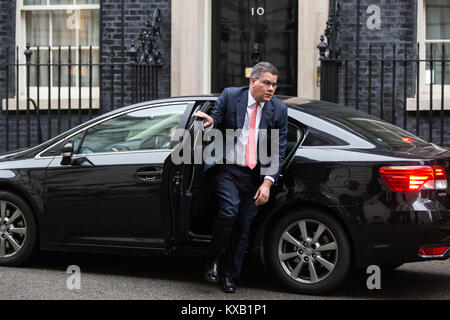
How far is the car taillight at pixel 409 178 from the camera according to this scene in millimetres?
5859

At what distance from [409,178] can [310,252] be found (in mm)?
879

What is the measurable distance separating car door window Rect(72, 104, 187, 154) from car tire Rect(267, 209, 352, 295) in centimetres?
121

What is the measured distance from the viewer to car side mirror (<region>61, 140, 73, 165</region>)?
6914 mm

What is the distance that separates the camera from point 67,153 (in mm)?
6938

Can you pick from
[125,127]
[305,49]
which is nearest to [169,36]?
[305,49]

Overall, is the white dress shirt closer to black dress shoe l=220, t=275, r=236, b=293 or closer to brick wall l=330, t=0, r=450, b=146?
black dress shoe l=220, t=275, r=236, b=293

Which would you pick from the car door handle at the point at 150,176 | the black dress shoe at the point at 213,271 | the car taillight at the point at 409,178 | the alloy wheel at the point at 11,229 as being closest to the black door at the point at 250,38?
the alloy wheel at the point at 11,229

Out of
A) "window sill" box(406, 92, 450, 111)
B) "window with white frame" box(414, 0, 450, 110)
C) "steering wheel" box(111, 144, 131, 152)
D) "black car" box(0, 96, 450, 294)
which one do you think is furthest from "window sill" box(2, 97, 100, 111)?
"steering wheel" box(111, 144, 131, 152)

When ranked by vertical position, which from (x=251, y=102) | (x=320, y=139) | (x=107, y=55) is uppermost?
(x=107, y=55)

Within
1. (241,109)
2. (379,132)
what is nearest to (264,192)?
(241,109)

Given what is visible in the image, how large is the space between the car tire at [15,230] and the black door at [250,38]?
555 centimetres

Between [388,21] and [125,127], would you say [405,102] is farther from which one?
[125,127]

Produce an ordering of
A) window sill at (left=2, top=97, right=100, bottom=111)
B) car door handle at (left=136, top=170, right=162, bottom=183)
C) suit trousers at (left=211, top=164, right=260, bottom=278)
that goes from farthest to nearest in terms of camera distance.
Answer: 1. window sill at (left=2, top=97, right=100, bottom=111)
2. car door handle at (left=136, top=170, right=162, bottom=183)
3. suit trousers at (left=211, top=164, right=260, bottom=278)

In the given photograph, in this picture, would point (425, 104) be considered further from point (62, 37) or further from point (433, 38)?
point (62, 37)
